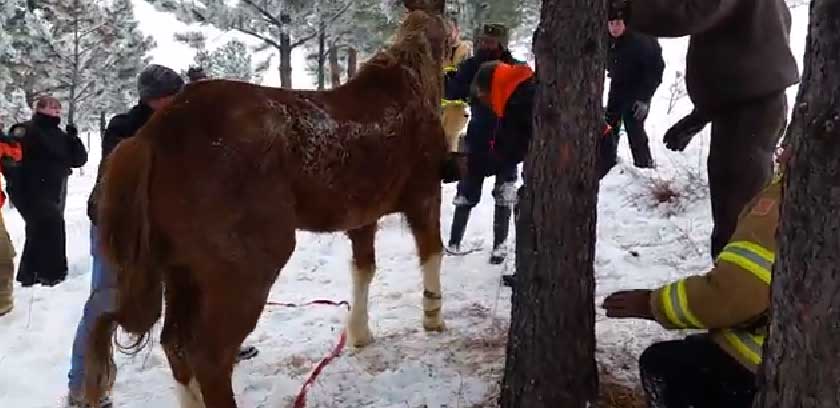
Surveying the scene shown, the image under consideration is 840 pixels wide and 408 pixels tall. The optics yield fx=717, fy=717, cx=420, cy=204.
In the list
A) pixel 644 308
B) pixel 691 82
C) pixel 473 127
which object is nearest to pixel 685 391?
pixel 644 308

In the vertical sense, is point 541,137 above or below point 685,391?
above

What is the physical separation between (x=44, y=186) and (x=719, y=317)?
6.61m

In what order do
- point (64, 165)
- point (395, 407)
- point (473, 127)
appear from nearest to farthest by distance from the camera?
1. point (395, 407)
2. point (473, 127)
3. point (64, 165)

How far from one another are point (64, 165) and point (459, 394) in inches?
202

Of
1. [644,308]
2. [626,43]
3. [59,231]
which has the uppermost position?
[626,43]

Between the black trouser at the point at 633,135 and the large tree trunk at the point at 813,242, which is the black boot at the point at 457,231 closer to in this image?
the black trouser at the point at 633,135

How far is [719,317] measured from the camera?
7.06ft

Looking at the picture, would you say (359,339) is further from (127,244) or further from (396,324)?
(127,244)

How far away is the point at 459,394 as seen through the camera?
12.0ft

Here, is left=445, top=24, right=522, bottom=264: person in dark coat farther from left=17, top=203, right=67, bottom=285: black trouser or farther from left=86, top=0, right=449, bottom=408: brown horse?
left=17, top=203, right=67, bottom=285: black trouser

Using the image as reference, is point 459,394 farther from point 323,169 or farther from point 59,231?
point 59,231

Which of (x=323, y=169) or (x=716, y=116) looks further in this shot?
(x=716, y=116)

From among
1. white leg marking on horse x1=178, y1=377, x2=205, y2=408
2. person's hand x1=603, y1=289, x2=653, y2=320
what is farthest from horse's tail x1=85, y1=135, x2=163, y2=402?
person's hand x1=603, y1=289, x2=653, y2=320

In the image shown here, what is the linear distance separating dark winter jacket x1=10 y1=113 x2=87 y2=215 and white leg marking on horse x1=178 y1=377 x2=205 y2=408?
4258 millimetres
